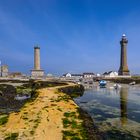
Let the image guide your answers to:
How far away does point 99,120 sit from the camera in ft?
82.1

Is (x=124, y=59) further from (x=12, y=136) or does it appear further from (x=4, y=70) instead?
(x=12, y=136)

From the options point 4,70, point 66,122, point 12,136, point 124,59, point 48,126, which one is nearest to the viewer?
point 12,136

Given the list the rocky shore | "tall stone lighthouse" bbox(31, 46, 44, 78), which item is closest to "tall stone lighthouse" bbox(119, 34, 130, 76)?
"tall stone lighthouse" bbox(31, 46, 44, 78)

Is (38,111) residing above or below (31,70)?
below

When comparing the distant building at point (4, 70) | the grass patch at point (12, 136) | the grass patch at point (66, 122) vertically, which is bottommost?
the grass patch at point (12, 136)

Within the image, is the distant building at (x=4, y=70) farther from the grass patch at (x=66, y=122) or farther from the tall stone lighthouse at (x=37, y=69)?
the grass patch at (x=66, y=122)

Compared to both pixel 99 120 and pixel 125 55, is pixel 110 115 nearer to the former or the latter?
pixel 99 120

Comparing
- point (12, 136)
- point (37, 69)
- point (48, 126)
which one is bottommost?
point (12, 136)

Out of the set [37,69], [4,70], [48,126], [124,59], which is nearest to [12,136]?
[48,126]

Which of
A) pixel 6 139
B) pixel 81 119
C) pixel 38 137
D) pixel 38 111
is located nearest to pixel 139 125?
pixel 81 119

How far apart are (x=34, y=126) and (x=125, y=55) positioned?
99123mm

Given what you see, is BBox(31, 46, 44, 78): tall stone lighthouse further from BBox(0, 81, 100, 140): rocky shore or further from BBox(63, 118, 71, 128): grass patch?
BBox(63, 118, 71, 128): grass patch

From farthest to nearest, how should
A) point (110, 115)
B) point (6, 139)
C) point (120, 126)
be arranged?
point (110, 115) < point (120, 126) < point (6, 139)

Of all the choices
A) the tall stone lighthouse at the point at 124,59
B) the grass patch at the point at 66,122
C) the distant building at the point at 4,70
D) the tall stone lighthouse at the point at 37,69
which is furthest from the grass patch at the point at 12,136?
the tall stone lighthouse at the point at 124,59
